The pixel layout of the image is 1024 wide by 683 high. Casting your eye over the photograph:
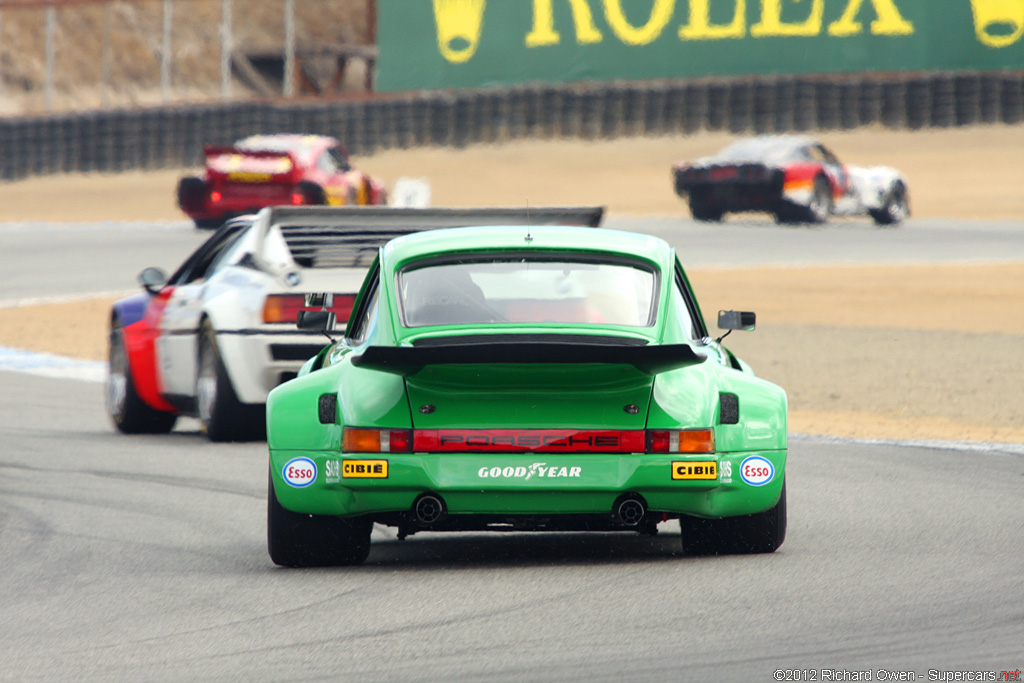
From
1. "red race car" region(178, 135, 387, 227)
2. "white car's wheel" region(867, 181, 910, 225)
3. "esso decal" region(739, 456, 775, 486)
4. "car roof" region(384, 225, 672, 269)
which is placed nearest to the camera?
"esso decal" region(739, 456, 775, 486)

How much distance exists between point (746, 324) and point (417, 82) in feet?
115

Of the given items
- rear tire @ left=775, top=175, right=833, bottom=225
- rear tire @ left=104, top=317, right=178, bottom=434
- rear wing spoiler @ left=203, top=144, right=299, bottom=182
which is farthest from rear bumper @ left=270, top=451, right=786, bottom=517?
rear tire @ left=775, top=175, right=833, bottom=225

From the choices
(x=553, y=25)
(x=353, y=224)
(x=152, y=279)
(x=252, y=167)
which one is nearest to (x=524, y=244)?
(x=353, y=224)

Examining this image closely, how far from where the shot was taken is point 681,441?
6785mm

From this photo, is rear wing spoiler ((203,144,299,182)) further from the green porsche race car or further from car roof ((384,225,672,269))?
the green porsche race car

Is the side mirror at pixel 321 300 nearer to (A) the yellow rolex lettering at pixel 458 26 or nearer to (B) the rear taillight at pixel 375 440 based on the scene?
(B) the rear taillight at pixel 375 440

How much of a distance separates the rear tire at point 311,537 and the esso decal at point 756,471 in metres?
1.36

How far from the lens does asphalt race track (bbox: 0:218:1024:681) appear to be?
18.1 ft

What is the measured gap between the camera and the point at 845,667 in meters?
5.31

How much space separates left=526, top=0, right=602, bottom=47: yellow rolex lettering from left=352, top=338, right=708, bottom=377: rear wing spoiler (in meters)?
35.2

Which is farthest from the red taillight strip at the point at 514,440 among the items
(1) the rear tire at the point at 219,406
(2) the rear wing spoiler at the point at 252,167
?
(2) the rear wing spoiler at the point at 252,167

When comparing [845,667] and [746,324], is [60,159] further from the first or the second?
[845,667]

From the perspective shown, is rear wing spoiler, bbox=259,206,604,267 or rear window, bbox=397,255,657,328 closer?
rear window, bbox=397,255,657,328

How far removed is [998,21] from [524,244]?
3308cm
